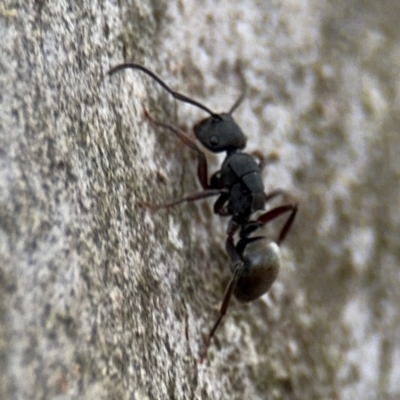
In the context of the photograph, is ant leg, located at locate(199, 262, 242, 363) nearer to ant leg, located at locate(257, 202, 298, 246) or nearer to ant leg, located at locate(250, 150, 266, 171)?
ant leg, located at locate(257, 202, 298, 246)

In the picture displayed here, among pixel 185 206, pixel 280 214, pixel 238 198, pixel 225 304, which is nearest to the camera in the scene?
pixel 225 304

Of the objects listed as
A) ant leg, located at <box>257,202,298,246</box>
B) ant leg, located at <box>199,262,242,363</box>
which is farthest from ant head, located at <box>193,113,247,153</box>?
ant leg, located at <box>199,262,242,363</box>

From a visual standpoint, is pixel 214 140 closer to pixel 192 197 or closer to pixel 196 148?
pixel 196 148

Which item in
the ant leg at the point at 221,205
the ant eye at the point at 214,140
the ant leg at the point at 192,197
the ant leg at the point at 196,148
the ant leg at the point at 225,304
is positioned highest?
the ant eye at the point at 214,140

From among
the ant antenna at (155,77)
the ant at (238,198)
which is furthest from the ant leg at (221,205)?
the ant antenna at (155,77)

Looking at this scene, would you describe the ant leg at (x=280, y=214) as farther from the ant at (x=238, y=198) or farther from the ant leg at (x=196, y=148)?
the ant leg at (x=196, y=148)

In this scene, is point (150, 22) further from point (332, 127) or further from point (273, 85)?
point (332, 127)

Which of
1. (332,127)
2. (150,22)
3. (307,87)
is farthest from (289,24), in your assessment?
(150,22)

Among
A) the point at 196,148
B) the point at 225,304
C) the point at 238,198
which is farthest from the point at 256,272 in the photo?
the point at 196,148
